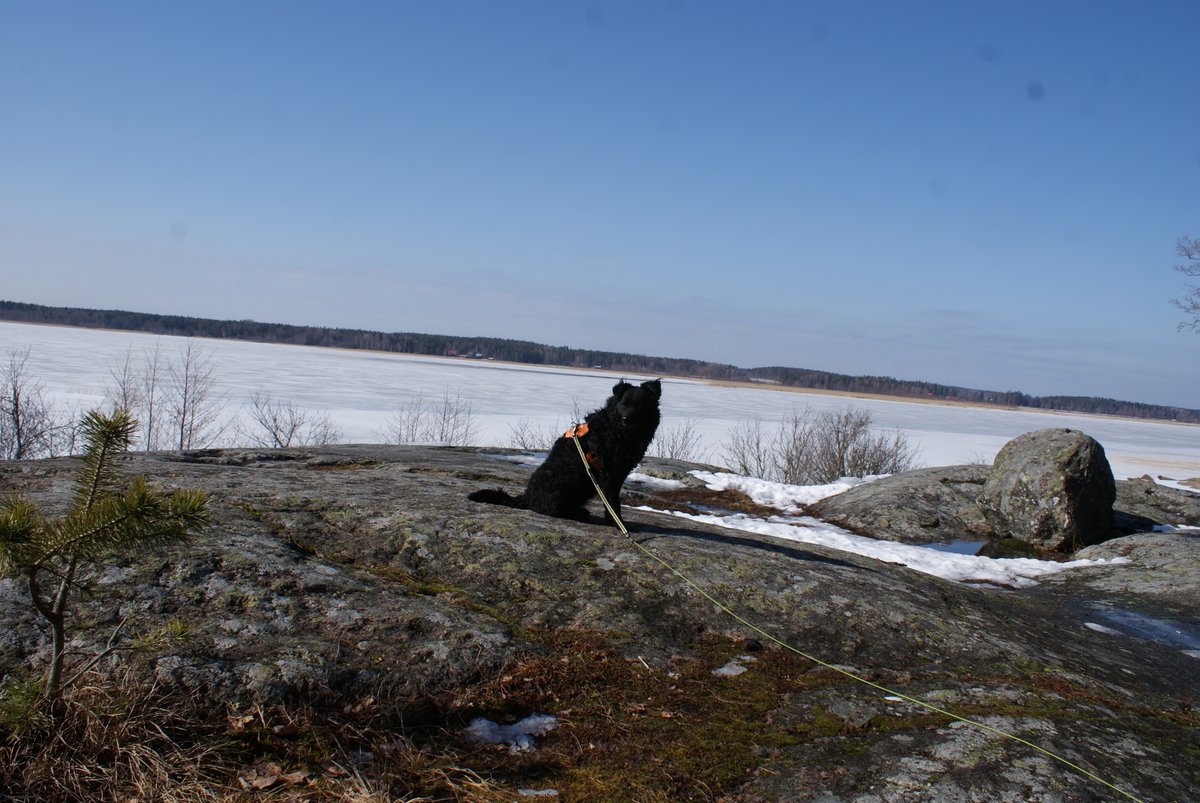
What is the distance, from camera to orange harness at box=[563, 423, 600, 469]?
7.40 metres

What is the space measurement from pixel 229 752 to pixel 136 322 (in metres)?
192

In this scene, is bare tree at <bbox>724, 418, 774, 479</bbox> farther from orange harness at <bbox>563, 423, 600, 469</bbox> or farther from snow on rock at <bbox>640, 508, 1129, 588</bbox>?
orange harness at <bbox>563, 423, 600, 469</bbox>

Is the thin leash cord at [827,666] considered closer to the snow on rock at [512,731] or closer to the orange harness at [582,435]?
the orange harness at [582,435]

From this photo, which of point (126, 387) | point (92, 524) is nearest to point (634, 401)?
point (92, 524)

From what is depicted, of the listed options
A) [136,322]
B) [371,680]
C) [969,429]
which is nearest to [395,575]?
[371,680]

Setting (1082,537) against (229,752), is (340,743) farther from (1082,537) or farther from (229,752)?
(1082,537)

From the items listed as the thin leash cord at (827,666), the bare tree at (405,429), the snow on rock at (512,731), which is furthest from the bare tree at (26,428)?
the snow on rock at (512,731)

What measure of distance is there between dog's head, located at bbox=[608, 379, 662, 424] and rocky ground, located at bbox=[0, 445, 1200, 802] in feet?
4.01

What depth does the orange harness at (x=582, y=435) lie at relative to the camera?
7402 millimetres

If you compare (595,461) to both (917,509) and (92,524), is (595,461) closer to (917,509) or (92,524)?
(92,524)

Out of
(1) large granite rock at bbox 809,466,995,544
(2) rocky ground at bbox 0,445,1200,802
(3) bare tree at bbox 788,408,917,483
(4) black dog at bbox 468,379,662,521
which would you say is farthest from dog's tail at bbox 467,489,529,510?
(3) bare tree at bbox 788,408,917,483

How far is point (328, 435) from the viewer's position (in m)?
31.0

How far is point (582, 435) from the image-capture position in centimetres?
747

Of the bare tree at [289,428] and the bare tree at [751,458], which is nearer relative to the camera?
the bare tree at [289,428]
